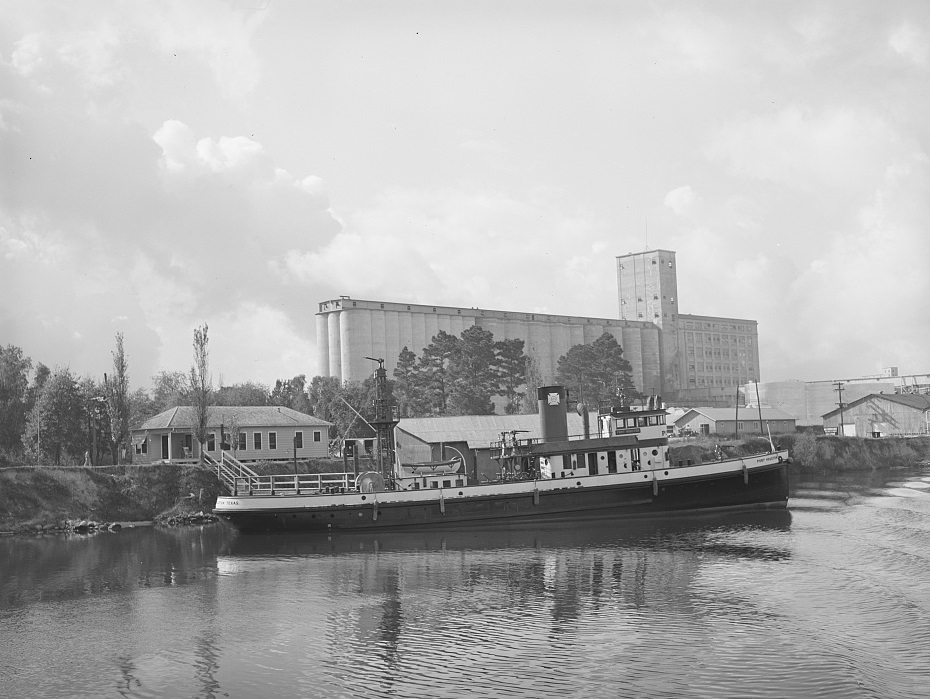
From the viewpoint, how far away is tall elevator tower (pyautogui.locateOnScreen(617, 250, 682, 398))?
167 meters

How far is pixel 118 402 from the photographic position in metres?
68.1

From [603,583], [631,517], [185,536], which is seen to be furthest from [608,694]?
[185,536]

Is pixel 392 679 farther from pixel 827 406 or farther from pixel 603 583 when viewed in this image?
pixel 827 406

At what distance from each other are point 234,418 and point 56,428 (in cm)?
1252

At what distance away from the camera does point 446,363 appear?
115m

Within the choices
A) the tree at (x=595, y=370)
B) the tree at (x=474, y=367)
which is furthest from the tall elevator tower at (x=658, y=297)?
the tree at (x=474, y=367)

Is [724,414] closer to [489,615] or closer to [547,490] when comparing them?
[547,490]

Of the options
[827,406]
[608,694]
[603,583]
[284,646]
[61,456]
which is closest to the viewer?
[608,694]

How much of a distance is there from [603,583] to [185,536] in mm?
26442

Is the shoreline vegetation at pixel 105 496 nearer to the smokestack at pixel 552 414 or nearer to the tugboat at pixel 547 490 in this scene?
the tugboat at pixel 547 490

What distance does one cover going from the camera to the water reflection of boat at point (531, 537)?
4172 centimetres

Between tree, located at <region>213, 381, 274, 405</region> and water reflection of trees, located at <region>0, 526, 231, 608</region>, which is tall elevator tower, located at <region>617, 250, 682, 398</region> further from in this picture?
water reflection of trees, located at <region>0, 526, 231, 608</region>

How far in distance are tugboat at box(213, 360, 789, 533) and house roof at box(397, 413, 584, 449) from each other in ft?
45.5

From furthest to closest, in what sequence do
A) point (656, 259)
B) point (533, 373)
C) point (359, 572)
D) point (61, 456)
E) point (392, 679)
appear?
point (656, 259)
point (533, 373)
point (61, 456)
point (359, 572)
point (392, 679)
